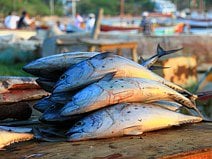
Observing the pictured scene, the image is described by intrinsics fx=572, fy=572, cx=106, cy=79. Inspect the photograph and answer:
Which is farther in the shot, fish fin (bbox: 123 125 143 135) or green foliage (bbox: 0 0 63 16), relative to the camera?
green foliage (bbox: 0 0 63 16)

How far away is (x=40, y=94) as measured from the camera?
185 inches

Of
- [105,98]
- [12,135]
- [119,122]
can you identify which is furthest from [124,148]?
[12,135]

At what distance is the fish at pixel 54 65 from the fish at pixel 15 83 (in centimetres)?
64

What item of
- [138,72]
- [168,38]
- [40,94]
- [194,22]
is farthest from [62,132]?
[194,22]

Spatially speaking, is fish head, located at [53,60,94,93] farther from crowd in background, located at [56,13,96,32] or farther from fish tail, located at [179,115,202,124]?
crowd in background, located at [56,13,96,32]

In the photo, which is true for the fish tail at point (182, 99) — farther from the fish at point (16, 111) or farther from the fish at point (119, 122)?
the fish at point (16, 111)

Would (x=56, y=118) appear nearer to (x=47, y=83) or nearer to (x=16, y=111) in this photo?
(x=47, y=83)

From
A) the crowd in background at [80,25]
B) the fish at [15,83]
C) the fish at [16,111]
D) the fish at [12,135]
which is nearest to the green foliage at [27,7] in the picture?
the crowd in background at [80,25]

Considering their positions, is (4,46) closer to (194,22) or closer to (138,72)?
(138,72)

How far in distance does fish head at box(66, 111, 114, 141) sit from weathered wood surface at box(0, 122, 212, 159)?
0.04 meters

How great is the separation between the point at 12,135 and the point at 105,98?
1.94 ft

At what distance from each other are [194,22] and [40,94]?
54.3 metres

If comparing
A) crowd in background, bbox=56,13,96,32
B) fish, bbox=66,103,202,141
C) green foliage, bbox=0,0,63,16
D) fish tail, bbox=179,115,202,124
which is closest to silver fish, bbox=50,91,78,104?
fish, bbox=66,103,202,141

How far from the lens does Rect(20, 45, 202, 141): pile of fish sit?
11.0 ft
